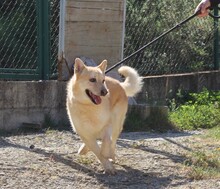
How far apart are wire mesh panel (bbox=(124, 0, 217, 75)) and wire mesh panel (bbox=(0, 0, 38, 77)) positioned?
181 centimetres

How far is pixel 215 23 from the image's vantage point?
10.7m

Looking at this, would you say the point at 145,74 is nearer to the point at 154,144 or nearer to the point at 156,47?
the point at 156,47

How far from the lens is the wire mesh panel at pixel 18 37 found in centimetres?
789

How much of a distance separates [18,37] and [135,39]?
221 cm

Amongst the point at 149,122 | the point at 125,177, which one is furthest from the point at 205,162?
the point at 149,122

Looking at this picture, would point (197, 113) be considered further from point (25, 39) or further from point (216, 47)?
point (25, 39)

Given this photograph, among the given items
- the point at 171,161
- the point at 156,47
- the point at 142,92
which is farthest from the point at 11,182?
the point at 156,47

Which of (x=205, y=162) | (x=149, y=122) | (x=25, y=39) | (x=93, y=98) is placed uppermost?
(x=25, y=39)

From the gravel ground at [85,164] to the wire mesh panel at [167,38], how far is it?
2574 mm

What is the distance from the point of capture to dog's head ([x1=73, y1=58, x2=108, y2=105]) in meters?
5.57

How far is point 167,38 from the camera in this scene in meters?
10.3

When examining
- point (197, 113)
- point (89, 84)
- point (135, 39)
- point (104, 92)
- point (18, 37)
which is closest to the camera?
point (104, 92)

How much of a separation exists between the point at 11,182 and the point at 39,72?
10.6 feet

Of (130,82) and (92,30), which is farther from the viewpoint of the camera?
(92,30)
